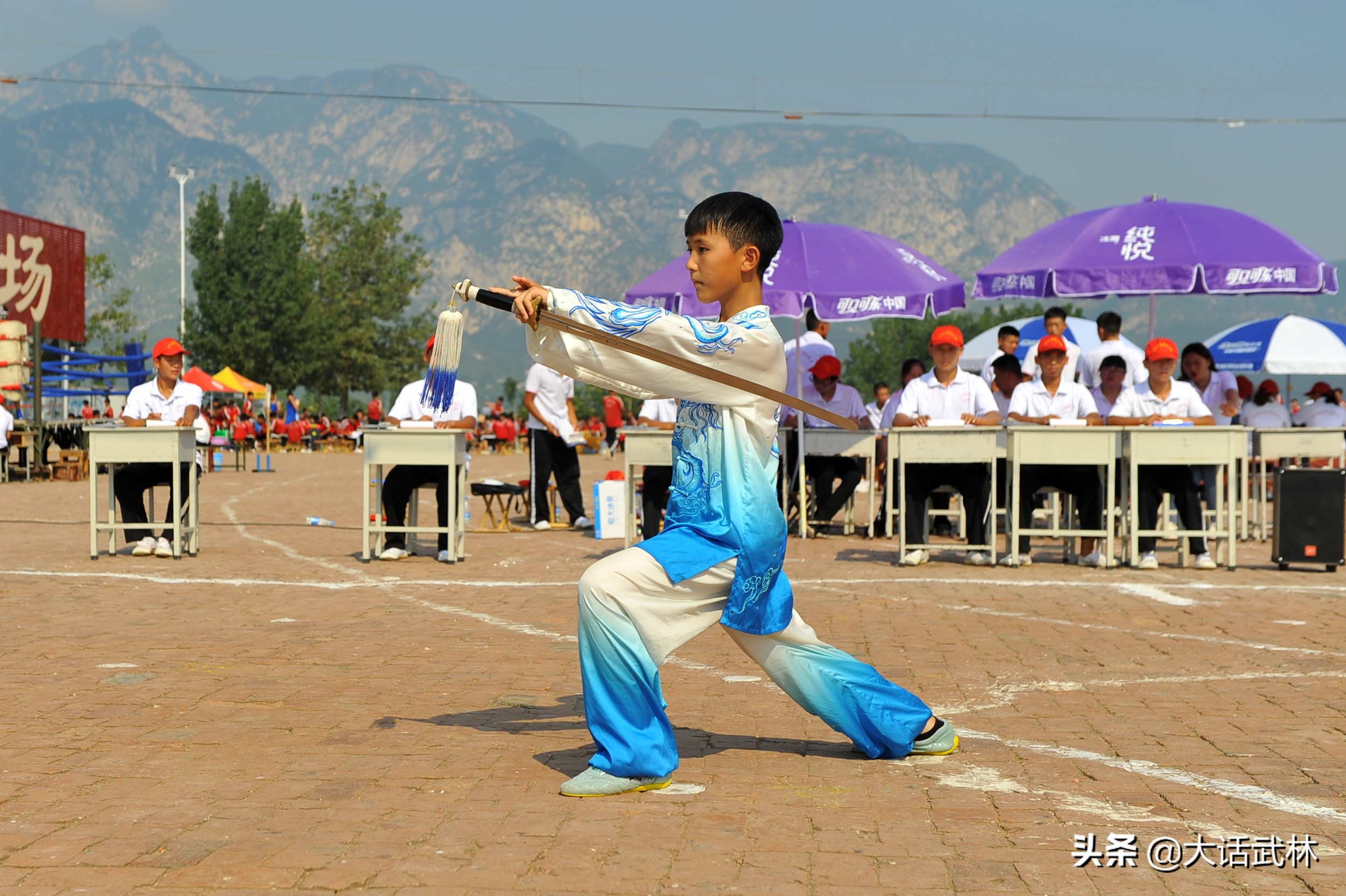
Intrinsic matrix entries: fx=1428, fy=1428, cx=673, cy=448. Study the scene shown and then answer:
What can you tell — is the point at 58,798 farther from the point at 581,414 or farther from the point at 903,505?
the point at 581,414

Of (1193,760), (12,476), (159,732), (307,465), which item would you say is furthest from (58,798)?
(307,465)

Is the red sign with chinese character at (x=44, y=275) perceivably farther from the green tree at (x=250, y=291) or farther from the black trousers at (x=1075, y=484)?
the black trousers at (x=1075, y=484)

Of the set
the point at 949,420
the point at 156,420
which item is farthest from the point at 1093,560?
the point at 156,420

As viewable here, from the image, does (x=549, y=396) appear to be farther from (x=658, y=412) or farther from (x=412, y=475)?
(x=412, y=475)

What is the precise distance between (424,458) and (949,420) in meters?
4.70

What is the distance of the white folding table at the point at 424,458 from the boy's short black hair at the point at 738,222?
7774 mm

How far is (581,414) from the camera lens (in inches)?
3022

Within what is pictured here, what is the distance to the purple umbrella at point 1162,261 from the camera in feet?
45.2

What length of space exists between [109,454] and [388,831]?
30.2ft

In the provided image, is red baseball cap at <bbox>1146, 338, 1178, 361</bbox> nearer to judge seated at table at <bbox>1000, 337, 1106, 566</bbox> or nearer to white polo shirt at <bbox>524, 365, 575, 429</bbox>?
judge seated at table at <bbox>1000, 337, 1106, 566</bbox>

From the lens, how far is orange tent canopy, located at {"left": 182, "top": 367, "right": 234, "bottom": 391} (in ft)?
115

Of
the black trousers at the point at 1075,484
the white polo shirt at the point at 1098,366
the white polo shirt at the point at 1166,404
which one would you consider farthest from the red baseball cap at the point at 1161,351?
the white polo shirt at the point at 1098,366

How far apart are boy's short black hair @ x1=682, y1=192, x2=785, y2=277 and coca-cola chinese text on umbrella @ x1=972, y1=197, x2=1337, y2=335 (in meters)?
9.60

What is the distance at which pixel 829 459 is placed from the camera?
15836 millimetres
